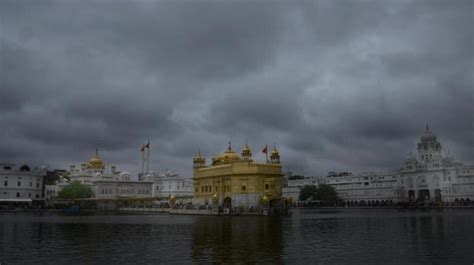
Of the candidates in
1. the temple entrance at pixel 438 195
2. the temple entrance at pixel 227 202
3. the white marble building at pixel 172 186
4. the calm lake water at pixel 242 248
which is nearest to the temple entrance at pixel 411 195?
the temple entrance at pixel 438 195

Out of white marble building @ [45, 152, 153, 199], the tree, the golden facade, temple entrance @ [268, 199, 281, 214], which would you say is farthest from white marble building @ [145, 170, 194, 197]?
temple entrance @ [268, 199, 281, 214]

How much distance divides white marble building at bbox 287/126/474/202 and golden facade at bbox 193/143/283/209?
59833 millimetres

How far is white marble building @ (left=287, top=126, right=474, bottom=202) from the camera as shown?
114 meters

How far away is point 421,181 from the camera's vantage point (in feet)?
409

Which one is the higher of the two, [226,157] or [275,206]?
[226,157]

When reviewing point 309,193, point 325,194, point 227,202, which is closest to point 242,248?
point 227,202

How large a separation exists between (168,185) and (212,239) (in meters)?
88.9

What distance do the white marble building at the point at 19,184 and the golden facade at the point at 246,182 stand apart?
51428mm

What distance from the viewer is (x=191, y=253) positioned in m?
21.9

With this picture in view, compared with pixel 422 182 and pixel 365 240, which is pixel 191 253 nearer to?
pixel 365 240

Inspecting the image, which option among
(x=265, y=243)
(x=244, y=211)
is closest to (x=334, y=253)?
(x=265, y=243)

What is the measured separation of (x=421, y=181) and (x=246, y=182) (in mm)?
72711

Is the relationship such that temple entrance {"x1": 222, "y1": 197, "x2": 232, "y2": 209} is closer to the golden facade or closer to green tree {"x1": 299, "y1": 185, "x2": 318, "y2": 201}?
the golden facade

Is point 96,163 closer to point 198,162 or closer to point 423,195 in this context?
point 198,162
